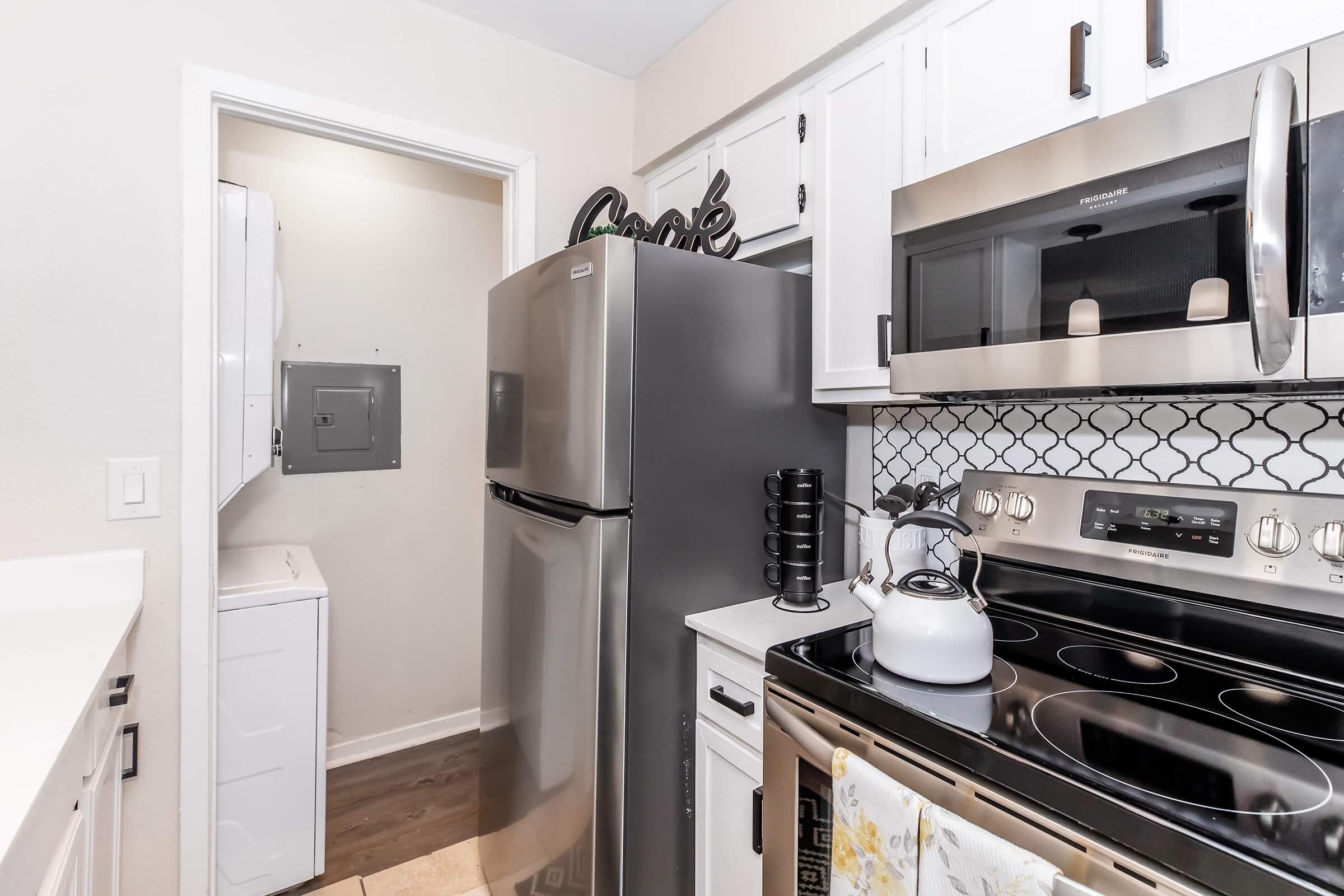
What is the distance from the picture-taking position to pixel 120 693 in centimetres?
131

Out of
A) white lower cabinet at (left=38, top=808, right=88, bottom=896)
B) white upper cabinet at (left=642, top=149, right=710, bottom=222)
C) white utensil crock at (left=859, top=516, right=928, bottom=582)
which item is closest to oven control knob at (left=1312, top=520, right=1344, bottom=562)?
white utensil crock at (left=859, top=516, right=928, bottom=582)

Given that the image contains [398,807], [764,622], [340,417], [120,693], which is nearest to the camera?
[120,693]

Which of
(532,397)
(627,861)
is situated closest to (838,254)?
(532,397)

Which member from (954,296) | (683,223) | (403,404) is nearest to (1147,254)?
(954,296)

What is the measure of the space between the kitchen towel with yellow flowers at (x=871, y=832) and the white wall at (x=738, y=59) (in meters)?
1.49

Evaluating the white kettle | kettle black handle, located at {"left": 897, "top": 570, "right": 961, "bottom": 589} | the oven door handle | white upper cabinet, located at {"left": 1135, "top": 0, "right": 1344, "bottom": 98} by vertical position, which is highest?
white upper cabinet, located at {"left": 1135, "top": 0, "right": 1344, "bottom": 98}

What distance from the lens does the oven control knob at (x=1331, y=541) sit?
39.0 inches

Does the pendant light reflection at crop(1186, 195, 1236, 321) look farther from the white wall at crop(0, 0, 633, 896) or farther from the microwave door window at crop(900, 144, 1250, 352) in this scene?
the white wall at crop(0, 0, 633, 896)

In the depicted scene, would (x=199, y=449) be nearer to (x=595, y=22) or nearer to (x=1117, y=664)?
(x=595, y=22)

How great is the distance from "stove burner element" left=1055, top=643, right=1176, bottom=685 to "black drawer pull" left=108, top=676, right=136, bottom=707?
1766 mm

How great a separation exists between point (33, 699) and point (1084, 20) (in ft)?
6.35

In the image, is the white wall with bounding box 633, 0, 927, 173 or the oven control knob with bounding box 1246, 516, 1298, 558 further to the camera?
the white wall with bounding box 633, 0, 927, 173

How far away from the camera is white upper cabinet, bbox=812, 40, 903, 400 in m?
1.46

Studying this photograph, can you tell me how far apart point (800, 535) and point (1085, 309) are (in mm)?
737
